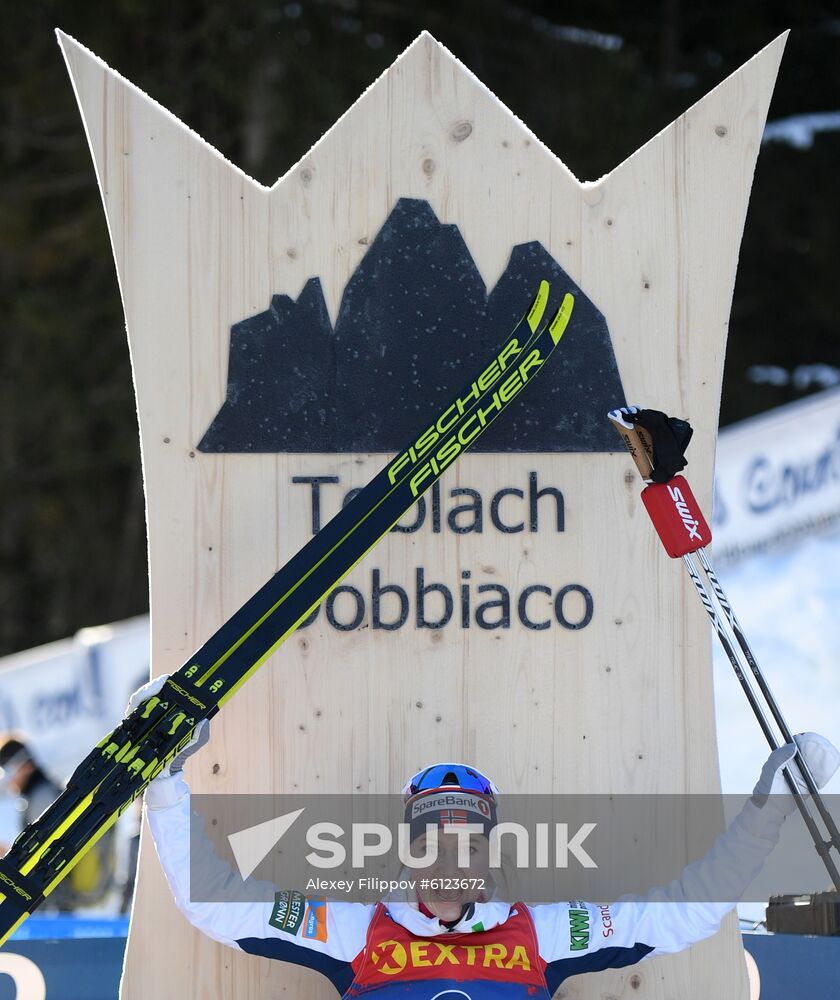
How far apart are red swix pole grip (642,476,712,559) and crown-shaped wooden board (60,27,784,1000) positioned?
235 mm

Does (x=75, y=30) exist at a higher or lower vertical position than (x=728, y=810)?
higher

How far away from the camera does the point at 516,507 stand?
289 cm

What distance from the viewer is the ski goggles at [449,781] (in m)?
2.54

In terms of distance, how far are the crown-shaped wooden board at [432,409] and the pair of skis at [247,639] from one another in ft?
0.51

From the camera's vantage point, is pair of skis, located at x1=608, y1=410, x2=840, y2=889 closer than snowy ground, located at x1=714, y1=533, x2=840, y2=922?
Yes

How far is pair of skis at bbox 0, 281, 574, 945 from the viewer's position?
2297 mm

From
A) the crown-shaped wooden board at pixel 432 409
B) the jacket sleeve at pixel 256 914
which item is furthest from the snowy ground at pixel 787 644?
the jacket sleeve at pixel 256 914

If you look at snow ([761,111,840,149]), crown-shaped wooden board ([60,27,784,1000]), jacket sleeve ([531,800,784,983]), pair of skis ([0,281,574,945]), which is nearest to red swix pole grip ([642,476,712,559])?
crown-shaped wooden board ([60,27,784,1000])

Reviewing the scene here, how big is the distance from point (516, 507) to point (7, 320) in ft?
31.6

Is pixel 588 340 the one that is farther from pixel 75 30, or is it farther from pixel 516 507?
pixel 75 30

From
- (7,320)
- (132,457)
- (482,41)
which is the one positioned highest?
(482,41)

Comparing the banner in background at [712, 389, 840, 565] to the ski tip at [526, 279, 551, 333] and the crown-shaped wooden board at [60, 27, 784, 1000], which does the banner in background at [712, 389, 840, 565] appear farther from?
the ski tip at [526, 279, 551, 333]

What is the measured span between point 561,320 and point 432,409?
345 millimetres

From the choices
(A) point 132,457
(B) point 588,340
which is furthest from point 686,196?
(A) point 132,457
